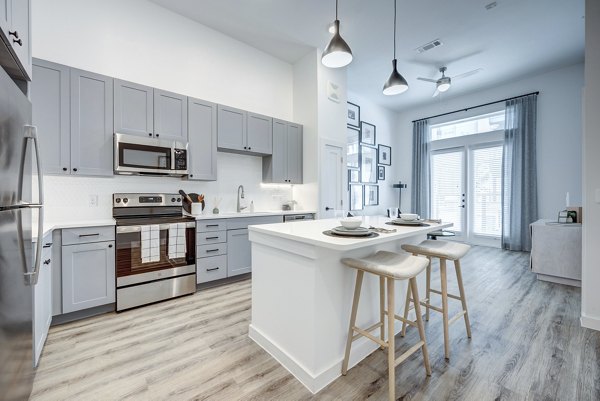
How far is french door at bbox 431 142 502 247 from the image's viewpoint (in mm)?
5543

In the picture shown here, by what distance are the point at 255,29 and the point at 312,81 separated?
3.74ft

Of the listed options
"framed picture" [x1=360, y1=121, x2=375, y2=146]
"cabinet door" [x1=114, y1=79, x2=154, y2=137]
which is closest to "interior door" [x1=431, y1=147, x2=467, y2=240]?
"framed picture" [x1=360, y1=121, x2=375, y2=146]

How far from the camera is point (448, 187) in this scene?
6.23 metres

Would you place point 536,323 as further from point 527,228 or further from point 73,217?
point 73,217

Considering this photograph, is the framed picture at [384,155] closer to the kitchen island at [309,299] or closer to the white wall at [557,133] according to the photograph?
the white wall at [557,133]

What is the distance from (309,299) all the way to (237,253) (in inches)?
80.3

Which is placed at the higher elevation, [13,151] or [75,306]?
[13,151]

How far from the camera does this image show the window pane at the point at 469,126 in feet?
18.2

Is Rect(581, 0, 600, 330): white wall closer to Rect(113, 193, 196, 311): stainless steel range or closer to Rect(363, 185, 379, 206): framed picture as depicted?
Rect(113, 193, 196, 311): stainless steel range

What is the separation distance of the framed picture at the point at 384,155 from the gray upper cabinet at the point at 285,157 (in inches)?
115

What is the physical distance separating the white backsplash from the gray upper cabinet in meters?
0.29

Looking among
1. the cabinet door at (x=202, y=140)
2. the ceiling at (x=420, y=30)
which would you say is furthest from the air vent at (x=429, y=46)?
the cabinet door at (x=202, y=140)

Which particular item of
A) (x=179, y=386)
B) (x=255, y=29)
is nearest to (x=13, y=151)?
(x=179, y=386)

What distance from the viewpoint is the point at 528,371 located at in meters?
1.70
